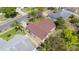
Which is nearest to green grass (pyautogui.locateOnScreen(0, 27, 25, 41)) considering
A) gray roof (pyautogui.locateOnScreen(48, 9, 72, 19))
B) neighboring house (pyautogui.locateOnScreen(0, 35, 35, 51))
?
neighboring house (pyautogui.locateOnScreen(0, 35, 35, 51))

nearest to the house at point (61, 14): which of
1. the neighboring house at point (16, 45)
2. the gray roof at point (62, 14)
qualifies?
the gray roof at point (62, 14)

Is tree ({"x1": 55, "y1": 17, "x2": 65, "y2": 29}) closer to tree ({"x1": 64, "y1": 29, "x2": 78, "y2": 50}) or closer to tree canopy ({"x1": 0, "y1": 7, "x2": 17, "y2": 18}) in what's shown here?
tree ({"x1": 64, "y1": 29, "x2": 78, "y2": 50})

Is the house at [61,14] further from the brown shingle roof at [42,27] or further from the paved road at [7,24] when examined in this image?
the paved road at [7,24]

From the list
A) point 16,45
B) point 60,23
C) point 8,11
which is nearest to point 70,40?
point 60,23

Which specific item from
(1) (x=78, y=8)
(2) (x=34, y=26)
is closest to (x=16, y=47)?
(2) (x=34, y=26)

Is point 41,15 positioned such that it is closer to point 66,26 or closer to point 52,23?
point 52,23

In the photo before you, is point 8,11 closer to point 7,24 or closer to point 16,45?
point 7,24

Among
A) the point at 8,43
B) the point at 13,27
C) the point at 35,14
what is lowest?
the point at 8,43
